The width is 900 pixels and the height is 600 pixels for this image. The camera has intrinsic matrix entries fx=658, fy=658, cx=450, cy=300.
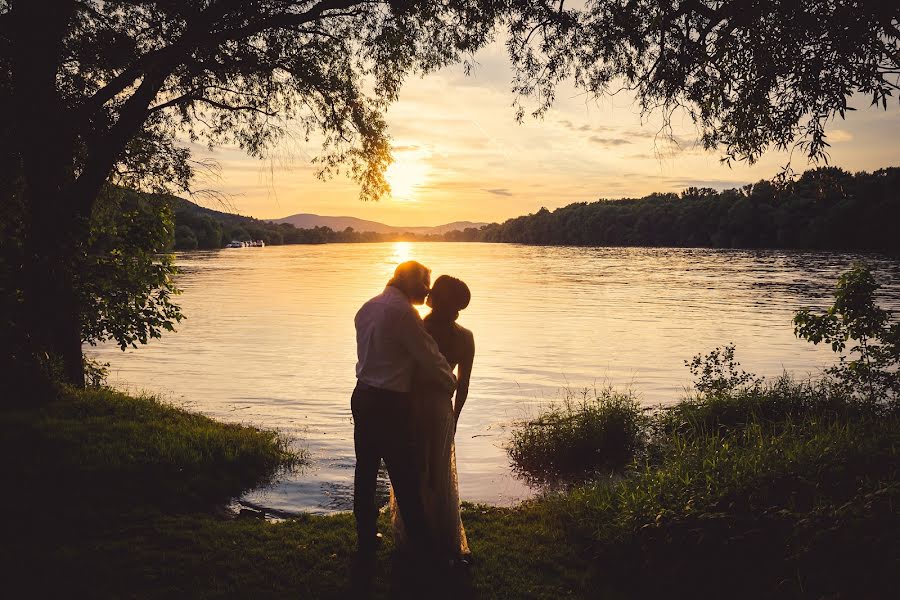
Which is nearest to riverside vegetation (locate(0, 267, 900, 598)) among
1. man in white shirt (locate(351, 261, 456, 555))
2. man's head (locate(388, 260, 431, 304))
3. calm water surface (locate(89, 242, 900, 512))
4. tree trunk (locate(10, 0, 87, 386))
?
man in white shirt (locate(351, 261, 456, 555))

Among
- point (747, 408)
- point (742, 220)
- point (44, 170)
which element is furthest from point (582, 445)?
point (742, 220)

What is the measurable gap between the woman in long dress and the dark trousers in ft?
0.50

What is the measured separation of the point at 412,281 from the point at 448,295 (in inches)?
18.4

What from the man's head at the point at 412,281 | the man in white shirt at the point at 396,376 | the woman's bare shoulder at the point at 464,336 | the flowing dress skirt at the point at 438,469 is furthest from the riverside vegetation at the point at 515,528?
the man's head at the point at 412,281

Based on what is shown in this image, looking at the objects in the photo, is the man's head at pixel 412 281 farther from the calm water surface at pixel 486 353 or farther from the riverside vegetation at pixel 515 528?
the calm water surface at pixel 486 353

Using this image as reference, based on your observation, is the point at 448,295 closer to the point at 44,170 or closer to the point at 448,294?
the point at 448,294

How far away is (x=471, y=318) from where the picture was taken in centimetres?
3662

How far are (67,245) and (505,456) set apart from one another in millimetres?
8069

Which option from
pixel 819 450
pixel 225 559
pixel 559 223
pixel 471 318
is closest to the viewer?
pixel 225 559

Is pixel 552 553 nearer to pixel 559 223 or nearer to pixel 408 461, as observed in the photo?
pixel 408 461

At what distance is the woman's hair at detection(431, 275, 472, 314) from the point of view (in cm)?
566

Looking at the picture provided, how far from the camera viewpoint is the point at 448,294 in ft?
18.6

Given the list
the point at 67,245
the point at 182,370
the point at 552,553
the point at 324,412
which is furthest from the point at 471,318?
the point at 552,553

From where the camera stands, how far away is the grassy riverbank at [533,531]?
532cm
